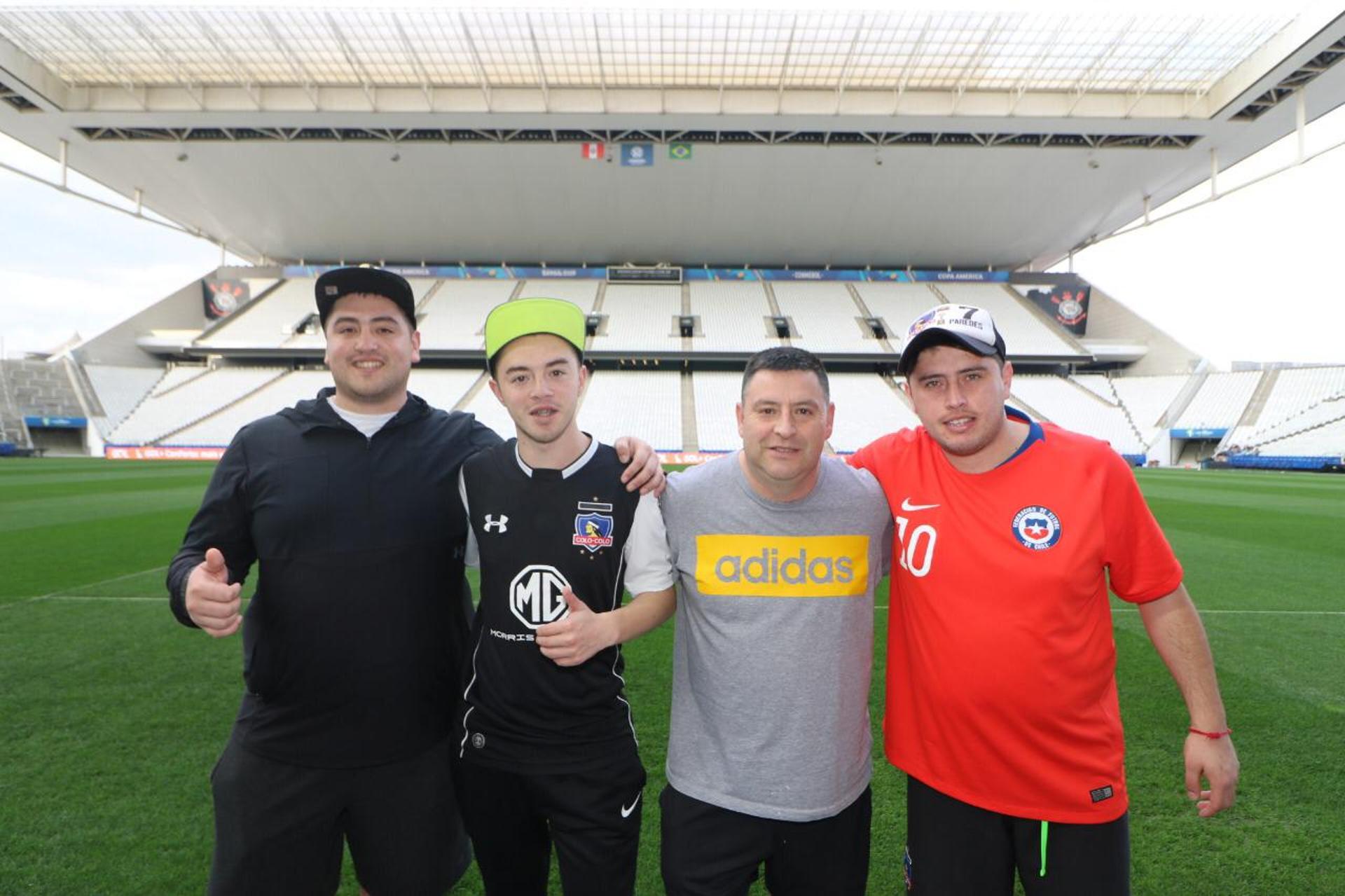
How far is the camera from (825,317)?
3869 cm

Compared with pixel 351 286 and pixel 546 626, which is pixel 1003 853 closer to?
pixel 546 626

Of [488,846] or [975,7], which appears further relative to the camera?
[975,7]

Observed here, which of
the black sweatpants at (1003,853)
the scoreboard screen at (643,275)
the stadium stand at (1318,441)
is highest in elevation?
the scoreboard screen at (643,275)

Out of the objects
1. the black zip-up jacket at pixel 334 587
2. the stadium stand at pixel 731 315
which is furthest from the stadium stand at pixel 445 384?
the black zip-up jacket at pixel 334 587

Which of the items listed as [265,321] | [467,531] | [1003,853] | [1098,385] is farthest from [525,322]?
[265,321]

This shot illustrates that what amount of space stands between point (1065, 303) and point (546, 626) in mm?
45168

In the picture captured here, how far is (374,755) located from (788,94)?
27.5 m

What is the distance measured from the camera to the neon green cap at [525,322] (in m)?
2.04

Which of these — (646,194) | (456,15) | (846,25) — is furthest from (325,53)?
(846,25)

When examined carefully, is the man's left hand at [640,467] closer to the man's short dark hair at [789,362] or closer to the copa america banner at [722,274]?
the man's short dark hair at [789,362]

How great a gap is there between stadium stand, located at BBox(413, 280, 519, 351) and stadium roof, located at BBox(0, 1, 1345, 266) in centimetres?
478

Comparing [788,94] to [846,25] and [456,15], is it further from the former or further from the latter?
[456,15]

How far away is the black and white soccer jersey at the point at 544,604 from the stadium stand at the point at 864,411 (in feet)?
85.7

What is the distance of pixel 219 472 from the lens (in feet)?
6.96
